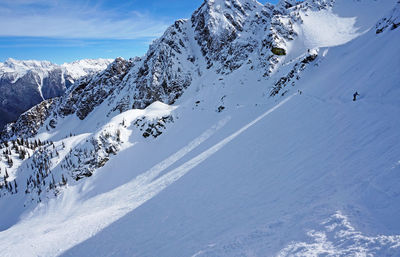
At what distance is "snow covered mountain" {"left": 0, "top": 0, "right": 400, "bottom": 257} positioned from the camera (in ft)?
26.2

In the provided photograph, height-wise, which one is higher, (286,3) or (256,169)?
(286,3)

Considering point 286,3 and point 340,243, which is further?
point 286,3

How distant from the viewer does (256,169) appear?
51.3 ft

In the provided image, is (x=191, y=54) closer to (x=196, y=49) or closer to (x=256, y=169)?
(x=196, y=49)

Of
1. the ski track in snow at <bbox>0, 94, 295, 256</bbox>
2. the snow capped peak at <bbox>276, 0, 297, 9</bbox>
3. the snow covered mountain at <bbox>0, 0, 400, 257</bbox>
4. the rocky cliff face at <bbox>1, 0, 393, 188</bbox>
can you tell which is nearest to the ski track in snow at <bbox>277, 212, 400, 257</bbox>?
the snow covered mountain at <bbox>0, 0, 400, 257</bbox>

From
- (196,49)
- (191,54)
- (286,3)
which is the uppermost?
(286,3)

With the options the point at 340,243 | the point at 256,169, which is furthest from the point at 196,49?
the point at 340,243

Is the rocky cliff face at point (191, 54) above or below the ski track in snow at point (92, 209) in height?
above

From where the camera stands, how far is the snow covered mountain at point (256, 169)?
26.2ft

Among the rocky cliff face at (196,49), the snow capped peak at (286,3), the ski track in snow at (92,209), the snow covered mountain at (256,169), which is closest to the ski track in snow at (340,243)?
the snow covered mountain at (256,169)

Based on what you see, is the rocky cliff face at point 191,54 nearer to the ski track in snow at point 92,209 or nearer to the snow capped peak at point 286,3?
the snow capped peak at point 286,3

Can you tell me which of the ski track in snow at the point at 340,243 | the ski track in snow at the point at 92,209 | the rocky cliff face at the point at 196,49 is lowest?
the ski track in snow at the point at 340,243

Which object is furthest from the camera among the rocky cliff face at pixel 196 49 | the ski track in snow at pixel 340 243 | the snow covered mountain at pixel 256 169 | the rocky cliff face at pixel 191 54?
the rocky cliff face at pixel 196 49

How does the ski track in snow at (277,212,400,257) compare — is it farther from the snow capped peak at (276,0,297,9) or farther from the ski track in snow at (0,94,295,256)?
the snow capped peak at (276,0,297,9)
